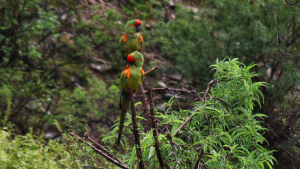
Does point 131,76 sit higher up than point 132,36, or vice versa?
point 132,36

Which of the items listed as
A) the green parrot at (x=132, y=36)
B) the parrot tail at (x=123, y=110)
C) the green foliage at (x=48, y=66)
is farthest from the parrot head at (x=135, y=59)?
the green foliage at (x=48, y=66)

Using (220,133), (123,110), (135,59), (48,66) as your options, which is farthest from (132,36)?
(48,66)

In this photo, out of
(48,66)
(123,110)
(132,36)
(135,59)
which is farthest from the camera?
(48,66)

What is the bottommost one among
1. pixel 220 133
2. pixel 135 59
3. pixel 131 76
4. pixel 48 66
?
pixel 48 66

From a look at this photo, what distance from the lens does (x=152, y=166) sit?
109 inches

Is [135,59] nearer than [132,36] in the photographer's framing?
Yes

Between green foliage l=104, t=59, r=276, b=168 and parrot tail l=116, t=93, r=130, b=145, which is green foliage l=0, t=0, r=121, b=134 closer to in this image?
parrot tail l=116, t=93, r=130, b=145

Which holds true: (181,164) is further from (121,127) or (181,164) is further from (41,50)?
(41,50)

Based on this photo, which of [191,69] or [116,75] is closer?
[191,69]

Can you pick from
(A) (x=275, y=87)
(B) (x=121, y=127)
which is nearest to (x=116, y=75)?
(A) (x=275, y=87)

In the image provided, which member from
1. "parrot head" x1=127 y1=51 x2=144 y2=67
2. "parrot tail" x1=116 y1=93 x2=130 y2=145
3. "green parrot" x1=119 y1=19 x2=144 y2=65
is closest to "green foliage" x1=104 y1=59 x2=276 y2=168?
"parrot tail" x1=116 y1=93 x2=130 y2=145

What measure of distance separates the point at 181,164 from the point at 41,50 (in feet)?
23.5

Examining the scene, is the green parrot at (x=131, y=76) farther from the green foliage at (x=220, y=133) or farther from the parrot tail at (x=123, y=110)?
the green foliage at (x=220, y=133)

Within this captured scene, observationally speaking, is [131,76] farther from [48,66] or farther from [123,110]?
[48,66]
